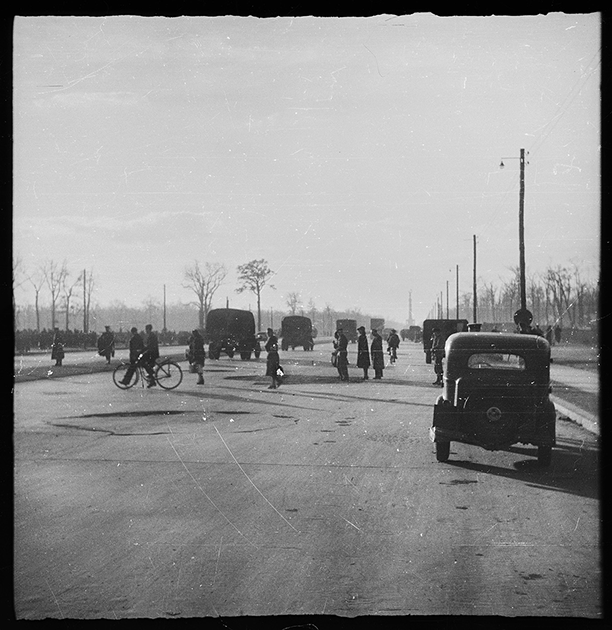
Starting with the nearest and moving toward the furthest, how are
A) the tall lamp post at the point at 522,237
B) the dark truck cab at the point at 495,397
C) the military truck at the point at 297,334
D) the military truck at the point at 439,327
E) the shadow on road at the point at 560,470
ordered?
the shadow on road at the point at 560,470, the dark truck cab at the point at 495,397, the tall lamp post at the point at 522,237, the military truck at the point at 439,327, the military truck at the point at 297,334

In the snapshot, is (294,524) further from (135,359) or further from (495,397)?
(135,359)

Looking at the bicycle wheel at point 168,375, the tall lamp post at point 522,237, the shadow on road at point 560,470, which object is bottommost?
the shadow on road at point 560,470

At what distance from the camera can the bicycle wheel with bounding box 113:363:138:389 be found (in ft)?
53.9

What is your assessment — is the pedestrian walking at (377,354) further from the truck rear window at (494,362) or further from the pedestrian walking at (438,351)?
the truck rear window at (494,362)

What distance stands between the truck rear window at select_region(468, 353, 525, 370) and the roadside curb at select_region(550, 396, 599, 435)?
267 cm

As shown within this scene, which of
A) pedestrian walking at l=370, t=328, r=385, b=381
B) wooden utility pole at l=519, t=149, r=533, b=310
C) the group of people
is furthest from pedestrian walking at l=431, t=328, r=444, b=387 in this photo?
wooden utility pole at l=519, t=149, r=533, b=310

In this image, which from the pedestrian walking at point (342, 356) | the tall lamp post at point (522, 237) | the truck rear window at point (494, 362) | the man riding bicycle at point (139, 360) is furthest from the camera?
the tall lamp post at point (522, 237)

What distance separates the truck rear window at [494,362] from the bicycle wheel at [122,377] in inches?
387

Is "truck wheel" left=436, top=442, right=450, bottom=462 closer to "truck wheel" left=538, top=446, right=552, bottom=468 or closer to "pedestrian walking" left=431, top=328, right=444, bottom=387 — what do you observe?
"truck wheel" left=538, top=446, right=552, bottom=468

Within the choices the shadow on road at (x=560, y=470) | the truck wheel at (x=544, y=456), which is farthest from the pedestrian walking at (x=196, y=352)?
the truck wheel at (x=544, y=456)

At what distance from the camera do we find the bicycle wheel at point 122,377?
647 inches

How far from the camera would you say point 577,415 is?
1207 cm

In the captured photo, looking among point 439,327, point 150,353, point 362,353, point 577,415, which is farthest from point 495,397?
point 439,327

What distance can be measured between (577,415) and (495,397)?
532cm
